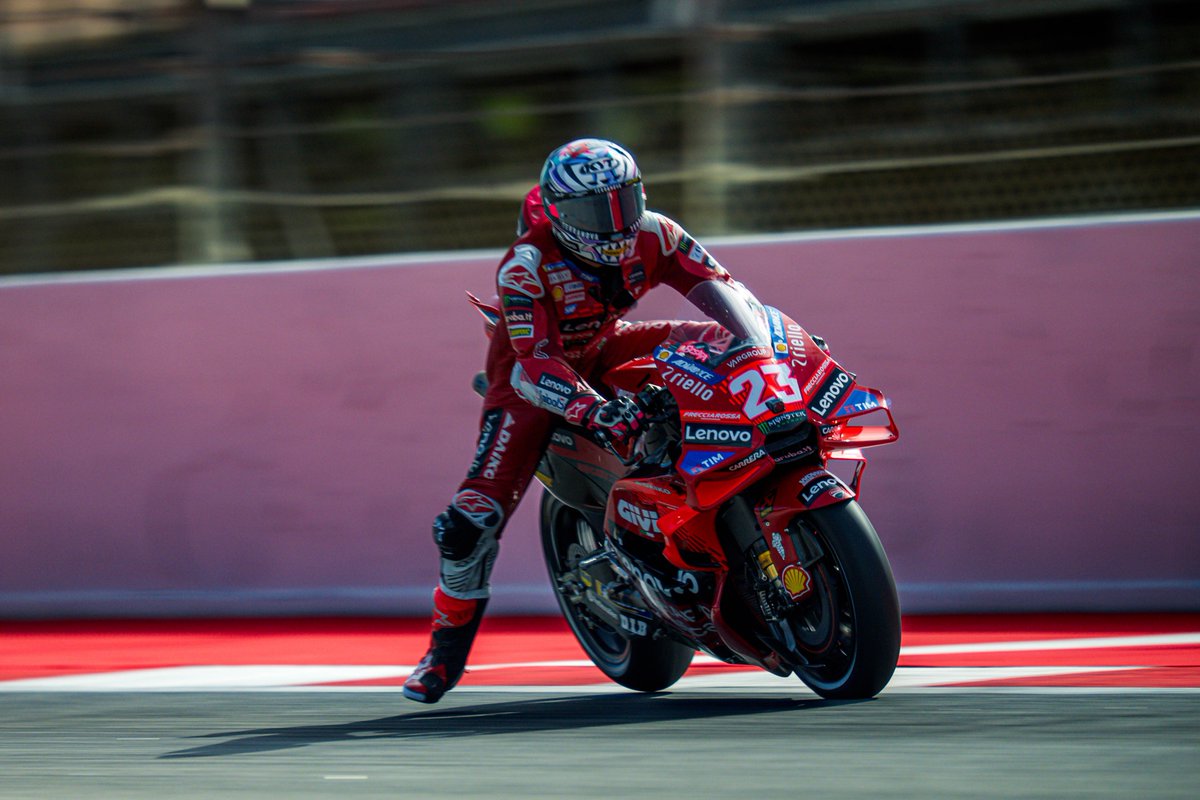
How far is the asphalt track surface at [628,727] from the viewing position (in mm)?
3641

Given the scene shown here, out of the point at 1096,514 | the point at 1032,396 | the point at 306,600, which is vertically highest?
the point at 1032,396

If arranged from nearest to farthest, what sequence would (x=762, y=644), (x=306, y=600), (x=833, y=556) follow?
(x=833, y=556), (x=762, y=644), (x=306, y=600)

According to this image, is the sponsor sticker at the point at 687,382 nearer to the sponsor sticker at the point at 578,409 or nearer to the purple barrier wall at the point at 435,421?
the sponsor sticker at the point at 578,409

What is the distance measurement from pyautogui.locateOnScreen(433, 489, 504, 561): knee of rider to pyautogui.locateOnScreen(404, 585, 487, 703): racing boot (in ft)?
0.60

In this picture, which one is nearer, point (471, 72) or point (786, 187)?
point (786, 187)

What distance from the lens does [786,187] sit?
8367mm

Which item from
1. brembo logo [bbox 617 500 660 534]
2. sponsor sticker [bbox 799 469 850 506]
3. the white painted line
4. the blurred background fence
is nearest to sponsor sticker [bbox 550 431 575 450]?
brembo logo [bbox 617 500 660 534]

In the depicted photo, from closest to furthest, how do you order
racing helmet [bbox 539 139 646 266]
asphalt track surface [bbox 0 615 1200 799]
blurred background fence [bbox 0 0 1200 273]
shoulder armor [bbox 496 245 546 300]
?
asphalt track surface [bbox 0 615 1200 799] < racing helmet [bbox 539 139 646 266] < shoulder armor [bbox 496 245 546 300] < blurred background fence [bbox 0 0 1200 273]

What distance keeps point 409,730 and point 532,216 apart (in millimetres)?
1724

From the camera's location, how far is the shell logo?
4434 millimetres

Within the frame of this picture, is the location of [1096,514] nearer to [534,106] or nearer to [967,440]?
[967,440]

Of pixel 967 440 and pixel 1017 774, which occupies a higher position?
pixel 1017 774

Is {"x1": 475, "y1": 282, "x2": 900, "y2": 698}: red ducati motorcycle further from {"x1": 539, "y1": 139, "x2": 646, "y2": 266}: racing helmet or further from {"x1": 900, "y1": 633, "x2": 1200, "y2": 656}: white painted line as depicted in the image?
{"x1": 900, "y1": 633, "x2": 1200, "y2": 656}: white painted line

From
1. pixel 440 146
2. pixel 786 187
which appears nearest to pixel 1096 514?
pixel 786 187
